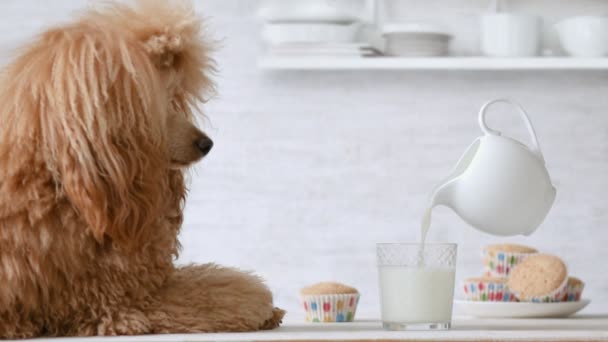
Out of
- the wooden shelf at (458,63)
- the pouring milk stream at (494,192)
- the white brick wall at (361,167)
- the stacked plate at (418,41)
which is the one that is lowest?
the white brick wall at (361,167)

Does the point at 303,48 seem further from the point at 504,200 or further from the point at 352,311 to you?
the point at 504,200

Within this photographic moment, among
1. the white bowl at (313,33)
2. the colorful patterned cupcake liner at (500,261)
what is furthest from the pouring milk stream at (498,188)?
the white bowl at (313,33)

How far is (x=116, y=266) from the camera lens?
1070mm

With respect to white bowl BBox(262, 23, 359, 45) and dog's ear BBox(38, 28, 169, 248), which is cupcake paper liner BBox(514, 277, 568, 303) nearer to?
dog's ear BBox(38, 28, 169, 248)

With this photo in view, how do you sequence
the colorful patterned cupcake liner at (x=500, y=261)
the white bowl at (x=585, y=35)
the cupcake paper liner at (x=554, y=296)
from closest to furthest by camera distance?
1. the cupcake paper liner at (x=554, y=296)
2. the colorful patterned cupcake liner at (x=500, y=261)
3. the white bowl at (x=585, y=35)

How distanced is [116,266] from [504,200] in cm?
48

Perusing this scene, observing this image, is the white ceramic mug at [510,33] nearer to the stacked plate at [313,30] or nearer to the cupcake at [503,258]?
the stacked plate at [313,30]

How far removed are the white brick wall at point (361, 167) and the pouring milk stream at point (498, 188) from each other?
1.83 metres

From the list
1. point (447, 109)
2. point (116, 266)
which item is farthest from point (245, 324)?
point (447, 109)

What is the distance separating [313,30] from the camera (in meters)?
2.85

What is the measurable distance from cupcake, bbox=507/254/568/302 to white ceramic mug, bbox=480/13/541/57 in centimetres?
135

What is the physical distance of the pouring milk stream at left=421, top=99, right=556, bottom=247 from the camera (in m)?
1.20

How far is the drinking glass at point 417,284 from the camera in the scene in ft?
3.67

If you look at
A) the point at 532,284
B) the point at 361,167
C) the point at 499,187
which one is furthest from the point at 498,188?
the point at 361,167
